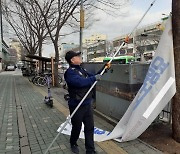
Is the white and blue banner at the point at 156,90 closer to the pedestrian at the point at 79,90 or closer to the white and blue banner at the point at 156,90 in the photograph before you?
the white and blue banner at the point at 156,90

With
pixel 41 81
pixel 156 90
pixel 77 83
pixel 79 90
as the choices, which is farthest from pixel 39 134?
pixel 41 81

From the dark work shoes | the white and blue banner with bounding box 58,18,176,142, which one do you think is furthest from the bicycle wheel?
the white and blue banner with bounding box 58,18,176,142

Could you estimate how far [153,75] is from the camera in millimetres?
4309

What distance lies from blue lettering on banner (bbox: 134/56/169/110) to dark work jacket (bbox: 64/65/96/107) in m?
1.07

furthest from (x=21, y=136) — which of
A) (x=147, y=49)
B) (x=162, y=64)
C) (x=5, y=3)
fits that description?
(x=147, y=49)

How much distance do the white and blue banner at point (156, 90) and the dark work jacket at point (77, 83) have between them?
103cm

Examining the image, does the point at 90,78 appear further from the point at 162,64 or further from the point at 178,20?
the point at 178,20

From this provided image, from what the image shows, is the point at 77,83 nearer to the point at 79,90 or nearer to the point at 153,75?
the point at 79,90

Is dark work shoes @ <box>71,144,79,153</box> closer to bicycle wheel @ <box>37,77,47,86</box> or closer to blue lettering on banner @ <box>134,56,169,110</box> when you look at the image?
blue lettering on banner @ <box>134,56,169,110</box>

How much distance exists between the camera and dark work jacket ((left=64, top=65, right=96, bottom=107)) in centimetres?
361

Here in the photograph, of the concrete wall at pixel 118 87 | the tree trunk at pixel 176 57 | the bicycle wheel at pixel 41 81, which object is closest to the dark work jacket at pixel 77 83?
the concrete wall at pixel 118 87

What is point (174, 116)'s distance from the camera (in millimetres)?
4465

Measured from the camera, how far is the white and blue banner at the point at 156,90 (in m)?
4.20

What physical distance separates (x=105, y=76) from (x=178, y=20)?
8.48ft
